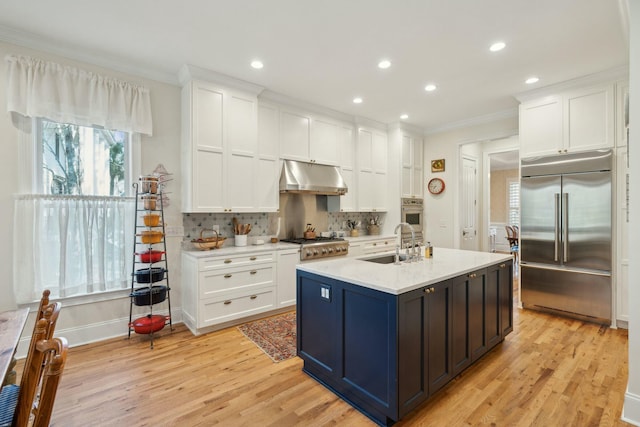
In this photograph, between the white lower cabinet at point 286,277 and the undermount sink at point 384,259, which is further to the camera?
the white lower cabinet at point 286,277

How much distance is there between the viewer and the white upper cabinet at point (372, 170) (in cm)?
520

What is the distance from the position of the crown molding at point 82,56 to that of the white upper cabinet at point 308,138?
1.48 m

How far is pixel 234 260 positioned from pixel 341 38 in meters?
2.52

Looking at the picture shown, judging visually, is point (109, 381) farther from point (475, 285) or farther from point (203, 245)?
point (475, 285)

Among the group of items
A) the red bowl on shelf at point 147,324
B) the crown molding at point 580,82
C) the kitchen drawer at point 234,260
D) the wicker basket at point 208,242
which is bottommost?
the red bowl on shelf at point 147,324

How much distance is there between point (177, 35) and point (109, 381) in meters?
2.95

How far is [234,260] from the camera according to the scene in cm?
347

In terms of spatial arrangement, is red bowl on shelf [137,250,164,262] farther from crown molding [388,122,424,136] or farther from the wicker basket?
crown molding [388,122,424,136]

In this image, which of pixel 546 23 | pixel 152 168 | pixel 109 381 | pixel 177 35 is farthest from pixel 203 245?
pixel 546 23

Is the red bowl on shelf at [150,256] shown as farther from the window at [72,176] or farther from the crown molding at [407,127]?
the crown molding at [407,127]

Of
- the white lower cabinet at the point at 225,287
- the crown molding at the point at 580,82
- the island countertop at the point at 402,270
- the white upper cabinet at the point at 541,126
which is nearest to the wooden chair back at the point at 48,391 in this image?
the island countertop at the point at 402,270

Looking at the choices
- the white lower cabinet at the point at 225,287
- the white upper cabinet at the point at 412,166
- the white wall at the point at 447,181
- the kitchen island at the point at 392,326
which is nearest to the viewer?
the kitchen island at the point at 392,326

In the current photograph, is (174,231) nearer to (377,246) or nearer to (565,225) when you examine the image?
(377,246)

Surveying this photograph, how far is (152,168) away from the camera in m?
3.46
